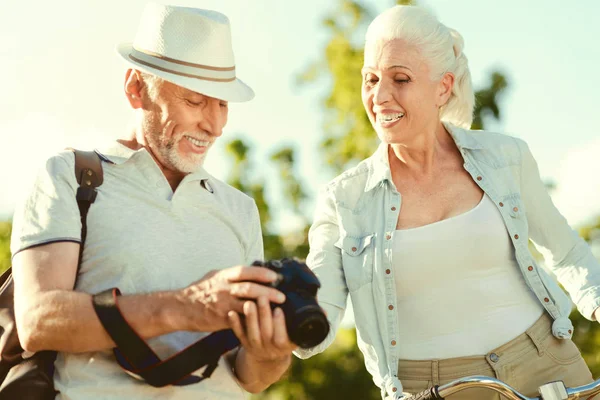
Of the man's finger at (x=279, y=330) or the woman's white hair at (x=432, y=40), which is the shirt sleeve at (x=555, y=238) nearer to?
the woman's white hair at (x=432, y=40)

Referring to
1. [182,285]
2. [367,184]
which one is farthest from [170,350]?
[367,184]

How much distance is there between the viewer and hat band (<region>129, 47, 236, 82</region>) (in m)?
3.54

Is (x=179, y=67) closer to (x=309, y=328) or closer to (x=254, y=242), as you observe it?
(x=254, y=242)

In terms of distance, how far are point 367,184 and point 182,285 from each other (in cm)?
133

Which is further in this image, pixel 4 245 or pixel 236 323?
pixel 4 245

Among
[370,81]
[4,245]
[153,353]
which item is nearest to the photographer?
[153,353]

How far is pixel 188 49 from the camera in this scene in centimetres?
361

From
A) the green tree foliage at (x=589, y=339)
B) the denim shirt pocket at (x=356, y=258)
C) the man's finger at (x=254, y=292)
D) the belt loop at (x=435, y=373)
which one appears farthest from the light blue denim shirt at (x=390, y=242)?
the green tree foliage at (x=589, y=339)

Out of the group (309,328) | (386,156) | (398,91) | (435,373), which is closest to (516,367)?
(435,373)

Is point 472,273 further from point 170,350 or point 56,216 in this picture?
point 56,216

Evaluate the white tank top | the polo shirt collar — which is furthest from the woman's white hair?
the polo shirt collar

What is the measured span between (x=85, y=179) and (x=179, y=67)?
0.59 metres

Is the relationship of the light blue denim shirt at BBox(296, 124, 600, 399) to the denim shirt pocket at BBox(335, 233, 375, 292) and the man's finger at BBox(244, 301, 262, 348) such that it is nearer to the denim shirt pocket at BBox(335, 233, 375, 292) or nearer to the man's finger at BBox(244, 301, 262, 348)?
the denim shirt pocket at BBox(335, 233, 375, 292)

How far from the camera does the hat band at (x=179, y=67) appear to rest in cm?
354
